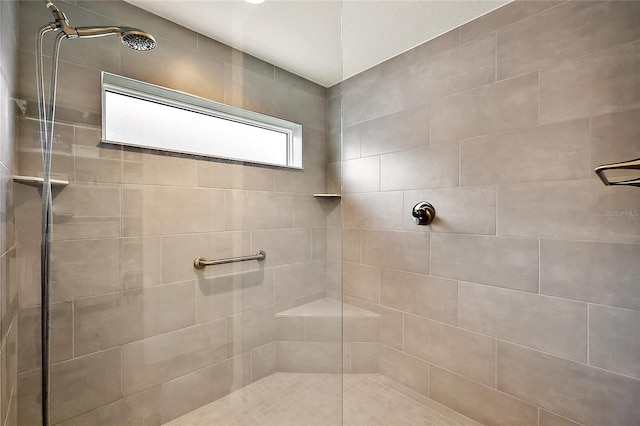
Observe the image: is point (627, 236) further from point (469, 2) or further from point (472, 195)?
point (469, 2)

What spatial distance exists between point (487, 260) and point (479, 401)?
688mm

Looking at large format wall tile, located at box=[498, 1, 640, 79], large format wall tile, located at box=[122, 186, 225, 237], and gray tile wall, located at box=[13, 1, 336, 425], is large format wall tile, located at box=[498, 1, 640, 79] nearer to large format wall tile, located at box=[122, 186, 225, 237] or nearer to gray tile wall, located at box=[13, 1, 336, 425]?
gray tile wall, located at box=[13, 1, 336, 425]

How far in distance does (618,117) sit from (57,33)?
2.05 m

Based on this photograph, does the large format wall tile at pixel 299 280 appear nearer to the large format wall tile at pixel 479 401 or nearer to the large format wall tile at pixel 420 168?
the large format wall tile at pixel 420 168

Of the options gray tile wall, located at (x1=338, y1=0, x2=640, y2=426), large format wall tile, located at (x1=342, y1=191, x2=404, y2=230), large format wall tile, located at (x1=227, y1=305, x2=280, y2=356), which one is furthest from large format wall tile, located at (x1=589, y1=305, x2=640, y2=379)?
large format wall tile, located at (x1=227, y1=305, x2=280, y2=356)

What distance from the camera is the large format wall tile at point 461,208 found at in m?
1.40

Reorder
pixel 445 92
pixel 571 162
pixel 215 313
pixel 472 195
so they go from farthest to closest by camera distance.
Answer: pixel 445 92
pixel 472 195
pixel 215 313
pixel 571 162

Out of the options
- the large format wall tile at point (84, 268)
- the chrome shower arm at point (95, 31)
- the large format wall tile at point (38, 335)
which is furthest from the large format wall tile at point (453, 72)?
the large format wall tile at point (38, 335)

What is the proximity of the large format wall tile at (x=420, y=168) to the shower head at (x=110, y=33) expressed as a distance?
1333 millimetres

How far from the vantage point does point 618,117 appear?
1080mm

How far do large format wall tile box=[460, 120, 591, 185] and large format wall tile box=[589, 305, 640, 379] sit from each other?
531mm

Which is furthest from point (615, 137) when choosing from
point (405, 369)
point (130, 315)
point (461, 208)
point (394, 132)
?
point (130, 315)

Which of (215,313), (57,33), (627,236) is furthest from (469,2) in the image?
(215,313)

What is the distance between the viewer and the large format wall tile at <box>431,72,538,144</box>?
1.28 m
